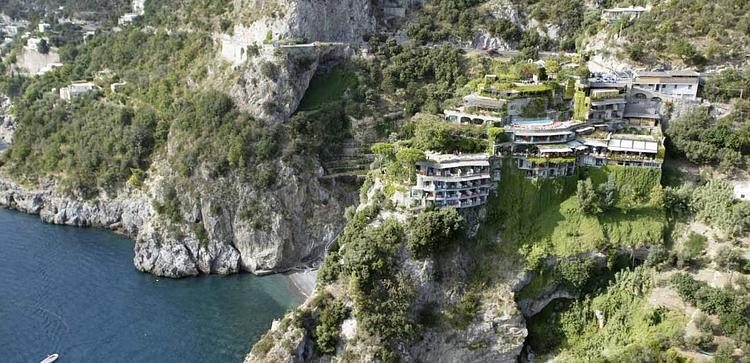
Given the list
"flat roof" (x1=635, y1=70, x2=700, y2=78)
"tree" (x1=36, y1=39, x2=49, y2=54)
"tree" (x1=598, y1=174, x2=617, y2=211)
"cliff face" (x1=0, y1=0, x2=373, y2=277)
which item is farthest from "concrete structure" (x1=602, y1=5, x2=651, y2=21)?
"tree" (x1=36, y1=39, x2=49, y2=54)

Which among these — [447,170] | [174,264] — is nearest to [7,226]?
[174,264]

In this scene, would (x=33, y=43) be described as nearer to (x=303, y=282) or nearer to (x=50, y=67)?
(x=50, y=67)

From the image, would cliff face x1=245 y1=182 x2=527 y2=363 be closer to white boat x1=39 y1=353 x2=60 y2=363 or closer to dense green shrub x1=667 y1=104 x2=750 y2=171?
white boat x1=39 y1=353 x2=60 y2=363

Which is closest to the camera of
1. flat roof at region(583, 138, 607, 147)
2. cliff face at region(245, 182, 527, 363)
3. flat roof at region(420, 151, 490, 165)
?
cliff face at region(245, 182, 527, 363)

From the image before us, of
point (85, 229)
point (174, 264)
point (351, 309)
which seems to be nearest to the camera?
point (351, 309)

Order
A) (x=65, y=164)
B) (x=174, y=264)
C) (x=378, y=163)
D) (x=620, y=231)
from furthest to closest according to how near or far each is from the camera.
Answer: (x=65, y=164)
(x=174, y=264)
(x=378, y=163)
(x=620, y=231)

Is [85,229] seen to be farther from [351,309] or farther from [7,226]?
[351,309]
